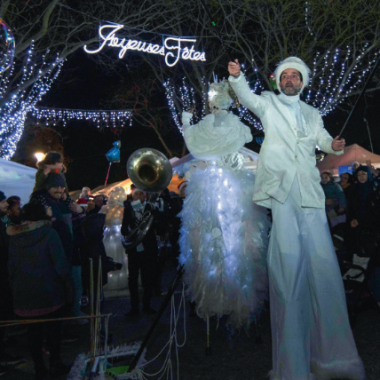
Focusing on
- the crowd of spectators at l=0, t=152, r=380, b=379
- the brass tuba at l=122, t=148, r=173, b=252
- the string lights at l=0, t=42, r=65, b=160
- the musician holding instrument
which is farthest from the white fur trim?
the string lights at l=0, t=42, r=65, b=160

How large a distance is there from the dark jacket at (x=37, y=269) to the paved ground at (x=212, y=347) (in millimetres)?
766

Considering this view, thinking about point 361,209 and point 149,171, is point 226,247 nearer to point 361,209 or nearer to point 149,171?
point 149,171

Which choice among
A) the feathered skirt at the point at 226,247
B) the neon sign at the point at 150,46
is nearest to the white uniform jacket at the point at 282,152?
the feathered skirt at the point at 226,247

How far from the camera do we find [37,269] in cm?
364

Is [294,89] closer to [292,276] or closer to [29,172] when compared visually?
[292,276]

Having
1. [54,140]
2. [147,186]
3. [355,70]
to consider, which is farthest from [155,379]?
[54,140]

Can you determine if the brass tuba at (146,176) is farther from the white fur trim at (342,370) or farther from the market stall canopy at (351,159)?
the market stall canopy at (351,159)

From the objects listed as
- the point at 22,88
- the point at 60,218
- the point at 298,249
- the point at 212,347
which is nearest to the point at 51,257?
the point at 60,218

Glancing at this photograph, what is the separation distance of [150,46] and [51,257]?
1416 centimetres

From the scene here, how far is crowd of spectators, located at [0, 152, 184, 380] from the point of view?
11.9 ft

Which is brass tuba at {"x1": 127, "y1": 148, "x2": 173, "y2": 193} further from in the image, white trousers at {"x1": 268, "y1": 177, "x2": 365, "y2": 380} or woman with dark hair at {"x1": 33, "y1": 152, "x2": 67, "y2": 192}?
white trousers at {"x1": 268, "y1": 177, "x2": 365, "y2": 380}

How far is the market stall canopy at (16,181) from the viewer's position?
8695 mm

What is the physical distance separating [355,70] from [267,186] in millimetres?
16001

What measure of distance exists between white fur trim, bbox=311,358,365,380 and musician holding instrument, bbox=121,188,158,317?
10.6ft
